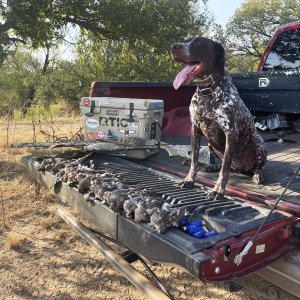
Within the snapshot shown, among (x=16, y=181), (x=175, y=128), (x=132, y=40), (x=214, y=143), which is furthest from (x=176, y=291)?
(x=132, y=40)

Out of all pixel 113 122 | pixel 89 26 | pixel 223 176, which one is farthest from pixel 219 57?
pixel 89 26

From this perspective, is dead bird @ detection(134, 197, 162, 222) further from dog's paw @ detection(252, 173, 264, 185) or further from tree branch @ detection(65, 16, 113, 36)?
tree branch @ detection(65, 16, 113, 36)

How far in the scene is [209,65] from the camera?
98.6 inches

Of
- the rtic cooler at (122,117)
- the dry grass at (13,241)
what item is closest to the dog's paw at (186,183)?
the rtic cooler at (122,117)

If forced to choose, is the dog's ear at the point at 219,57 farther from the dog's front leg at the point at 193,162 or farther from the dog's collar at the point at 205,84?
the dog's front leg at the point at 193,162

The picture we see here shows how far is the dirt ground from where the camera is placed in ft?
10.0

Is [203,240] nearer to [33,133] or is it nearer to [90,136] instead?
[90,136]

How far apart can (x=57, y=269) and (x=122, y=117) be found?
1.52 metres

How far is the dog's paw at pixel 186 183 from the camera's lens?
275cm

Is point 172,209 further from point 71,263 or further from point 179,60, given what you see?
point 71,263

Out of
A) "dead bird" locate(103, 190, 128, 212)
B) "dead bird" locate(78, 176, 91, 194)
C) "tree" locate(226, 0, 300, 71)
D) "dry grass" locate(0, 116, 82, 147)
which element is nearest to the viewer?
"dead bird" locate(103, 190, 128, 212)

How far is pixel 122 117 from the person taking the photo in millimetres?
3957

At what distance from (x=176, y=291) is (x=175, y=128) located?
2.05m

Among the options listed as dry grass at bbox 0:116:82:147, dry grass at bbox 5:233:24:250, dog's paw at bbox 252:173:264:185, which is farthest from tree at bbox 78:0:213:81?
dog's paw at bbox 252:173:264:185
